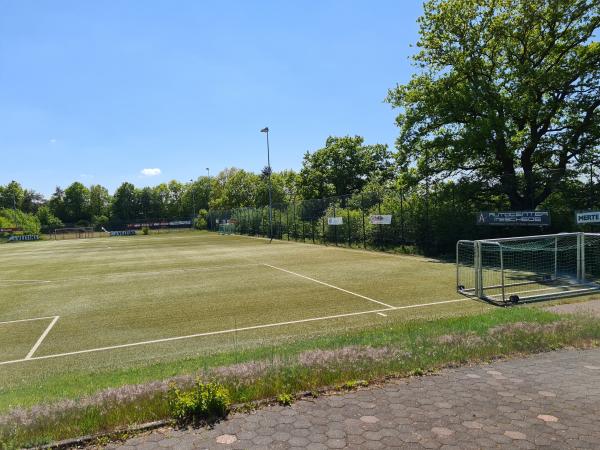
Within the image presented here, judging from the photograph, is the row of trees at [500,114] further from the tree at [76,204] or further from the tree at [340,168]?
the tree at [76,204]

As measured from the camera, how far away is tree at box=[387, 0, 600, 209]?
65.1 feet

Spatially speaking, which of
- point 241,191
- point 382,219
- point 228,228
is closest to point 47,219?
point 241,191

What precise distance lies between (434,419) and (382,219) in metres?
23.3

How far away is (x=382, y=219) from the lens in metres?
26.8

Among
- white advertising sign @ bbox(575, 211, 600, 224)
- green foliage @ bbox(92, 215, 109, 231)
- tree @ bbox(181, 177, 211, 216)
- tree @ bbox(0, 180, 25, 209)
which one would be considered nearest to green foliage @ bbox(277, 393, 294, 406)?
white advertising sign @ bbox(575, 211, 600, 224)

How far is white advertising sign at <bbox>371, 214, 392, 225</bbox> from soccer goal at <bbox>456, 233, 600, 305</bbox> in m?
9.39

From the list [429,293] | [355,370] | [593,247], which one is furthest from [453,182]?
[355,370]

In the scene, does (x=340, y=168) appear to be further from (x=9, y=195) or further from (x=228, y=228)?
(x=9, y=195)

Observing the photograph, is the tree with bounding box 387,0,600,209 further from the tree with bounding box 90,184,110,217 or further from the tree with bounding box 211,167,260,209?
the tree with bounding box 90,184,110,217

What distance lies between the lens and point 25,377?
7.21m

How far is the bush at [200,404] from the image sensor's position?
3.96 metres

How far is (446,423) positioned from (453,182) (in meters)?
20.2

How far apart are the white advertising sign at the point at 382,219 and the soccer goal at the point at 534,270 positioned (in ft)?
30.8

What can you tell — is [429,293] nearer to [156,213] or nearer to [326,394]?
[326,394]
